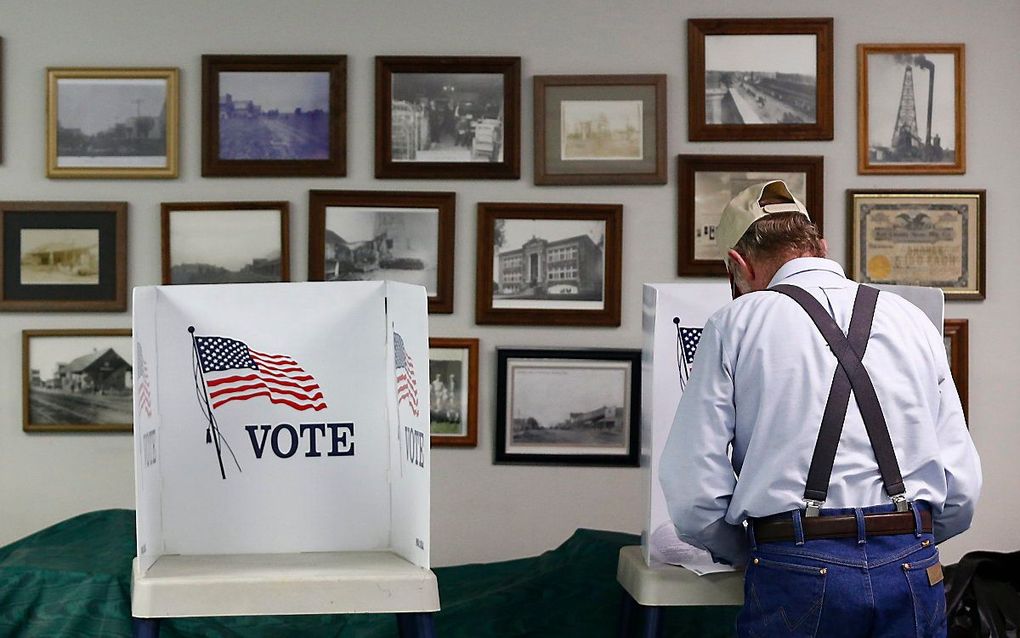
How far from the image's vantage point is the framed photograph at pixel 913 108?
332 cm

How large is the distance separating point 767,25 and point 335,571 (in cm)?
223

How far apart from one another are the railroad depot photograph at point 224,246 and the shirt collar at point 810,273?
1813 millimetres

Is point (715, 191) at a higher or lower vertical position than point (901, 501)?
higher

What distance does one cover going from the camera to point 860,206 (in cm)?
331

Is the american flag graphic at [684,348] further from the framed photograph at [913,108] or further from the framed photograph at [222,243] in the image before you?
the framed photograph at [222,243]

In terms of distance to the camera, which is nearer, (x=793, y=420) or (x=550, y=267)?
(x=793, y=420)

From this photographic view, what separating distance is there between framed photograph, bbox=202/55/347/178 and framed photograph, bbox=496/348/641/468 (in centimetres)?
87

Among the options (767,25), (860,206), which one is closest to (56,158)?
(767,25)

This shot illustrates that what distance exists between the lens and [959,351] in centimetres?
330

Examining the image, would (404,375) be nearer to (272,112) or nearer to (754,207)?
(754,207)

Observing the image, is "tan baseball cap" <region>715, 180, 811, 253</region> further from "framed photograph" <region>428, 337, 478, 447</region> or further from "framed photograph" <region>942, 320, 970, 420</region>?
"framed photograph" <region>942, 320, 970, 420</region>

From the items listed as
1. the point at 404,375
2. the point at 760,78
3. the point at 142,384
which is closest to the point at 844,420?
the point at 404,375

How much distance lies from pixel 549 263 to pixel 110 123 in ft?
4.81

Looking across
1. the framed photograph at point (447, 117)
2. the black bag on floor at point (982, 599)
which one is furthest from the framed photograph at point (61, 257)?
the black bag on floor at point (982, 599)
